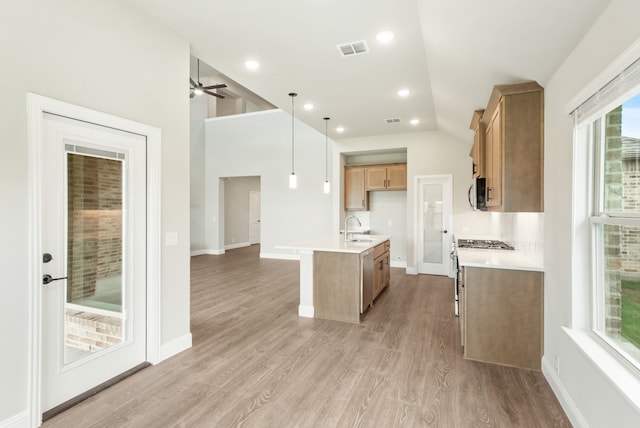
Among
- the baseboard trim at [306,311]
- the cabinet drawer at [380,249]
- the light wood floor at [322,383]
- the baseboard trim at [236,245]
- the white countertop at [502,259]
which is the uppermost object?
the white countertop at [502,259]

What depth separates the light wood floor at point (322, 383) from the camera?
6.84 feet

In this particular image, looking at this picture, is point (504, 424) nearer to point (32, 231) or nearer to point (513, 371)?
point (513, 371)

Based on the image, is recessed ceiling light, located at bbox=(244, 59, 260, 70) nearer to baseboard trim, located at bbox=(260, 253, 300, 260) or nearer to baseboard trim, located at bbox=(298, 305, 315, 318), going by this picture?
baseboard trim, located at bbox=(298, 305, 315, 318)

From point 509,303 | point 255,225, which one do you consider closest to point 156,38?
point 509,303

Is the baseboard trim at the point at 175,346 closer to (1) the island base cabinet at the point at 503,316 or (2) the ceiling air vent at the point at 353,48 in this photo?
(1) the island base cabinet at the point at 503,316

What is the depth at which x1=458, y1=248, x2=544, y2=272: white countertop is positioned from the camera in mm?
2760

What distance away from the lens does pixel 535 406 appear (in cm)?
221

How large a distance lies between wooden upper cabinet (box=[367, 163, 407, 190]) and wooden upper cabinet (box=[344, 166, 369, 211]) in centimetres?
16

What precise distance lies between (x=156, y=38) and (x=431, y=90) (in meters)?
3.31

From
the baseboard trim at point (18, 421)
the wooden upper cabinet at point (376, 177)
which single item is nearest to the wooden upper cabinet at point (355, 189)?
the wooden upper cabinet at point (376, 177)

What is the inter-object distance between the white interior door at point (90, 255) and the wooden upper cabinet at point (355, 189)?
525 centimetres

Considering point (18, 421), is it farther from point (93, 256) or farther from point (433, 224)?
point (433, 224)

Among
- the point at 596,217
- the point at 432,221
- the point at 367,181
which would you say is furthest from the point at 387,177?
the point at 596,217

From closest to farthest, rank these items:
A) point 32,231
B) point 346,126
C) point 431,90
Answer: point 32,231 → point 431,90 → point 346,126
